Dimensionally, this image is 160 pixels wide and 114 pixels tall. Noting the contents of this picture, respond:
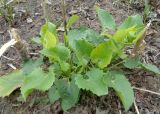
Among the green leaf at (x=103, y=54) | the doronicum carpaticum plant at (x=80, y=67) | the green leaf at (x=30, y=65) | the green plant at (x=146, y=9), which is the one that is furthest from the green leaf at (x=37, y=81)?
the green plant at (x=146, y=9)

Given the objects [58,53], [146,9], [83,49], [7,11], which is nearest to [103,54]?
[83,49]

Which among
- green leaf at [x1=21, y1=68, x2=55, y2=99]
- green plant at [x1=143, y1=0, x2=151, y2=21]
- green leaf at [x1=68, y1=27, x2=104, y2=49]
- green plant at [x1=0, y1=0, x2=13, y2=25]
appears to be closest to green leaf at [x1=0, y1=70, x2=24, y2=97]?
green leaf at [x1=21, y1=68, x2=55, y2=99]

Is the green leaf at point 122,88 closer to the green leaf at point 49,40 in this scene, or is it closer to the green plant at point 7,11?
the green leaf at point 49,40

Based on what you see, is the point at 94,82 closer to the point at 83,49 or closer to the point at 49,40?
the point at 83,49

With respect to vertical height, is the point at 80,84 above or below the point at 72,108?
above

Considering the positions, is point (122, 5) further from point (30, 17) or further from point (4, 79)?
point (4, 79)

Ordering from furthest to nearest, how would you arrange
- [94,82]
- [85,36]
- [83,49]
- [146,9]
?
[146,9]
[85,36]
[83,49]
[94,82]

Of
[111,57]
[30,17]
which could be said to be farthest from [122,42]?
[30,17]
